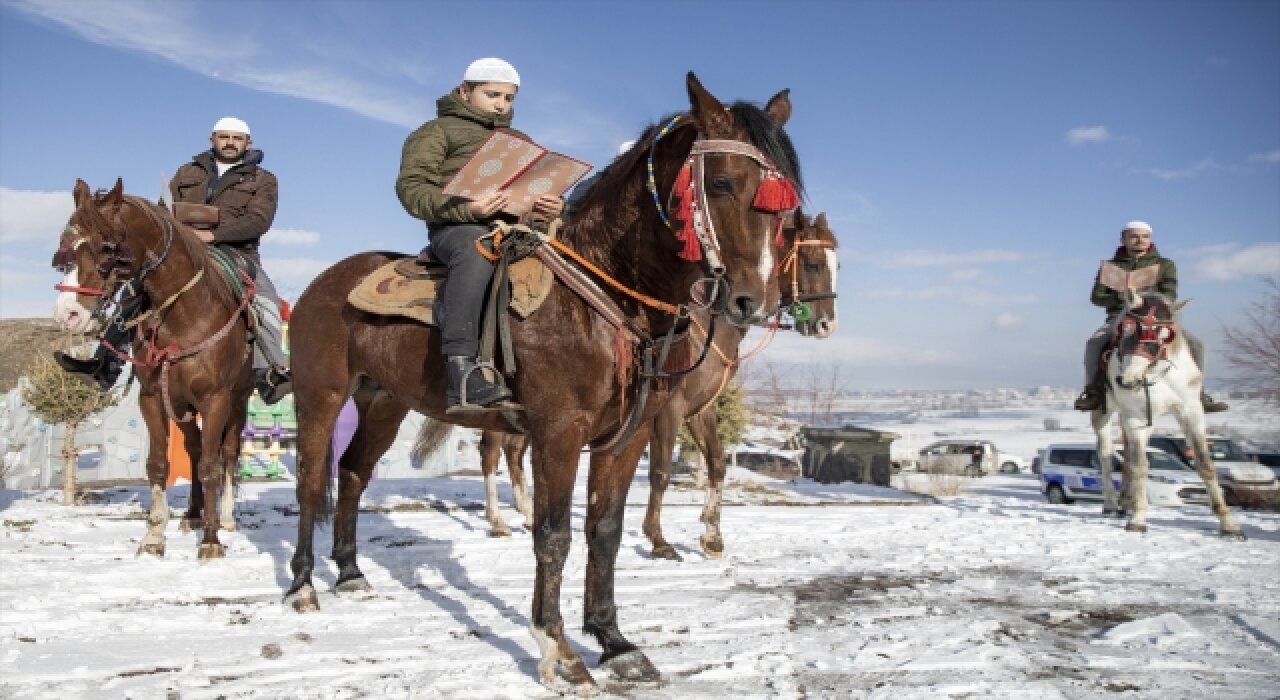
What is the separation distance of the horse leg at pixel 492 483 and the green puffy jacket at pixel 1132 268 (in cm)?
773

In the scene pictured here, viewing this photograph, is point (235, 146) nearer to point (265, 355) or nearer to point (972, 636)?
point (265, 355)

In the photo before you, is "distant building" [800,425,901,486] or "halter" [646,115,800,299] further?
"distant building" [800,425,901,486]

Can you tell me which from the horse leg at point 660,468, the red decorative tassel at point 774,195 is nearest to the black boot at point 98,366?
the horse leg at point 660,468

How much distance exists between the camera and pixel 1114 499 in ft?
37.0

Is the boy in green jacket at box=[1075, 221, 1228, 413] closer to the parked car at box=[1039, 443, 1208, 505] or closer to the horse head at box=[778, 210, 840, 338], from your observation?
the horse head at box=[778, 210, 840, 338]

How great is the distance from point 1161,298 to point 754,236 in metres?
8.13

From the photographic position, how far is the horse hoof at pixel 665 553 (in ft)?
22.4

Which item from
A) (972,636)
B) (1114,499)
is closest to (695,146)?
(972,636)

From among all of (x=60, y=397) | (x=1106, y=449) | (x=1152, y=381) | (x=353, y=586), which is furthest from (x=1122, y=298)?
(x=60, y=397)

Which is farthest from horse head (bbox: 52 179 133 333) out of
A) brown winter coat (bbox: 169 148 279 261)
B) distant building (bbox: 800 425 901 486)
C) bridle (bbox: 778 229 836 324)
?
distant building (bbox: 800 425 901 486)

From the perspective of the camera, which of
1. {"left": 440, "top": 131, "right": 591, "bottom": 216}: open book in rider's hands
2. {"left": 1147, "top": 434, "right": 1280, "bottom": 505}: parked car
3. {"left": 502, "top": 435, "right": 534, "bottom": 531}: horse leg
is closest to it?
{"left": 440, "top": 131, "right": 591, "bottom": 216}: open book in rider's hands

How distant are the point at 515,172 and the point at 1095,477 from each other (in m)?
19.0

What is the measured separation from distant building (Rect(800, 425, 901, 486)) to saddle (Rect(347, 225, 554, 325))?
622 inches

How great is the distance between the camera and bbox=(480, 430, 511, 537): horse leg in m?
7.88
